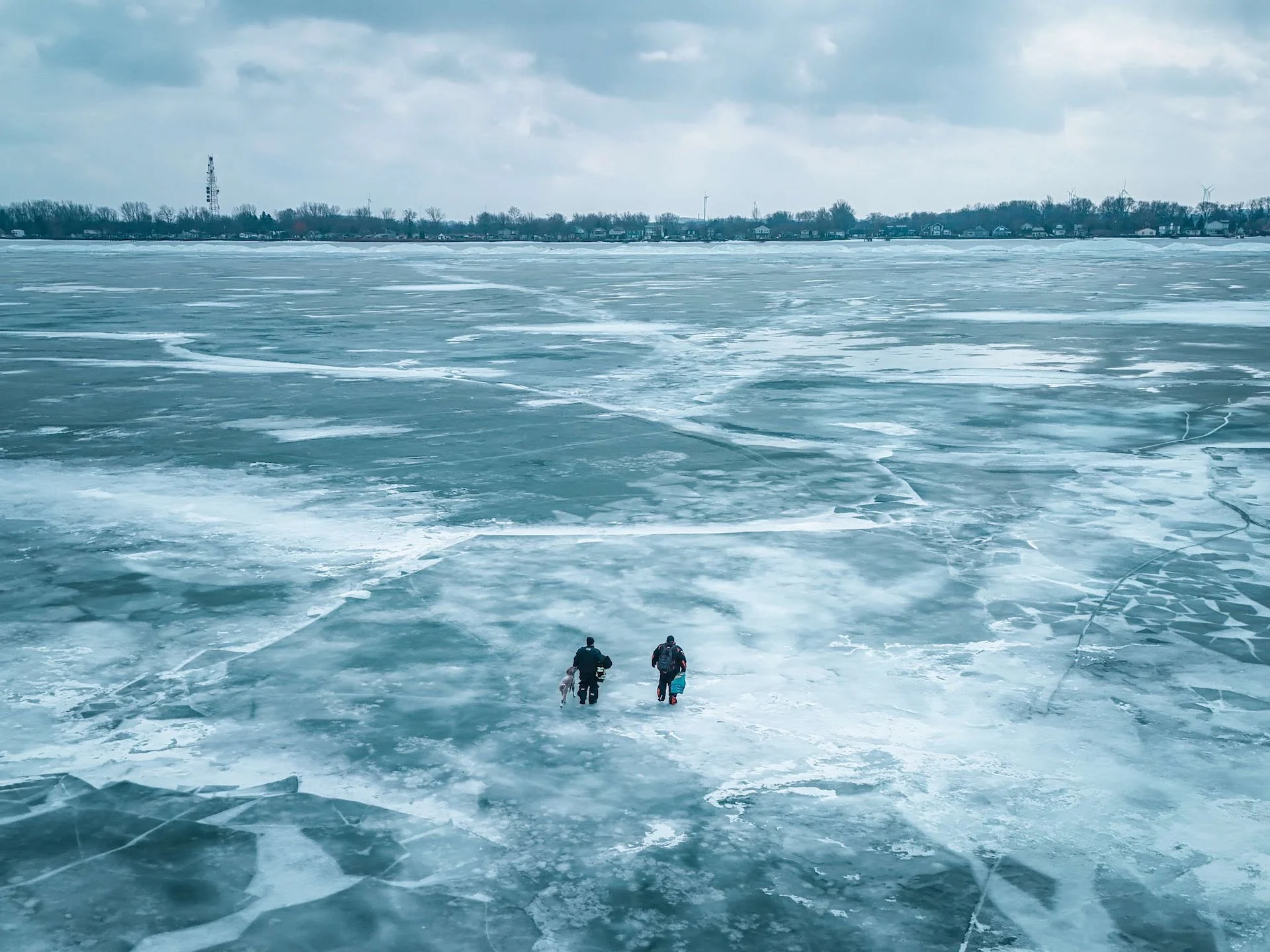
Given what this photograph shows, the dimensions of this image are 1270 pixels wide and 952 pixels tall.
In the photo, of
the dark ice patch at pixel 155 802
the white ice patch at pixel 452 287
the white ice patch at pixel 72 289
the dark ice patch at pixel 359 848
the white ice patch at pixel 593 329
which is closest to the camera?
the dark ice patch at pixel 359 848

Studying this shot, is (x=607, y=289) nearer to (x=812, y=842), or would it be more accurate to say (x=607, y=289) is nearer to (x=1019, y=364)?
(x=1019, y=364)

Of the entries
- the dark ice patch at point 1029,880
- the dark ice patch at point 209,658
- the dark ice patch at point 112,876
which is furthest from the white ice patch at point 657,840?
the dark ice patch at point 209,658

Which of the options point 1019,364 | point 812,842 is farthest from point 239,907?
point 1019,364

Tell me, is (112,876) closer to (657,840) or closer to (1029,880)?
(657,840)

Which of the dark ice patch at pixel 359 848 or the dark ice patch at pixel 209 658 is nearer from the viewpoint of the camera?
the dark ice patch at pixel 359 848

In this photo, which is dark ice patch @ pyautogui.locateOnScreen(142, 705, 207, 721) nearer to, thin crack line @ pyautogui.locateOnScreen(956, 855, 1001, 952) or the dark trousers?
the dark trousers

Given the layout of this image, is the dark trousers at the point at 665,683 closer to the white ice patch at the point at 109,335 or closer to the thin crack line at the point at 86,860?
the thin crack line at the point at 86,860

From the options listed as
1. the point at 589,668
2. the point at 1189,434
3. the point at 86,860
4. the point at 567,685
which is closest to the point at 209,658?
the point at 86,860
